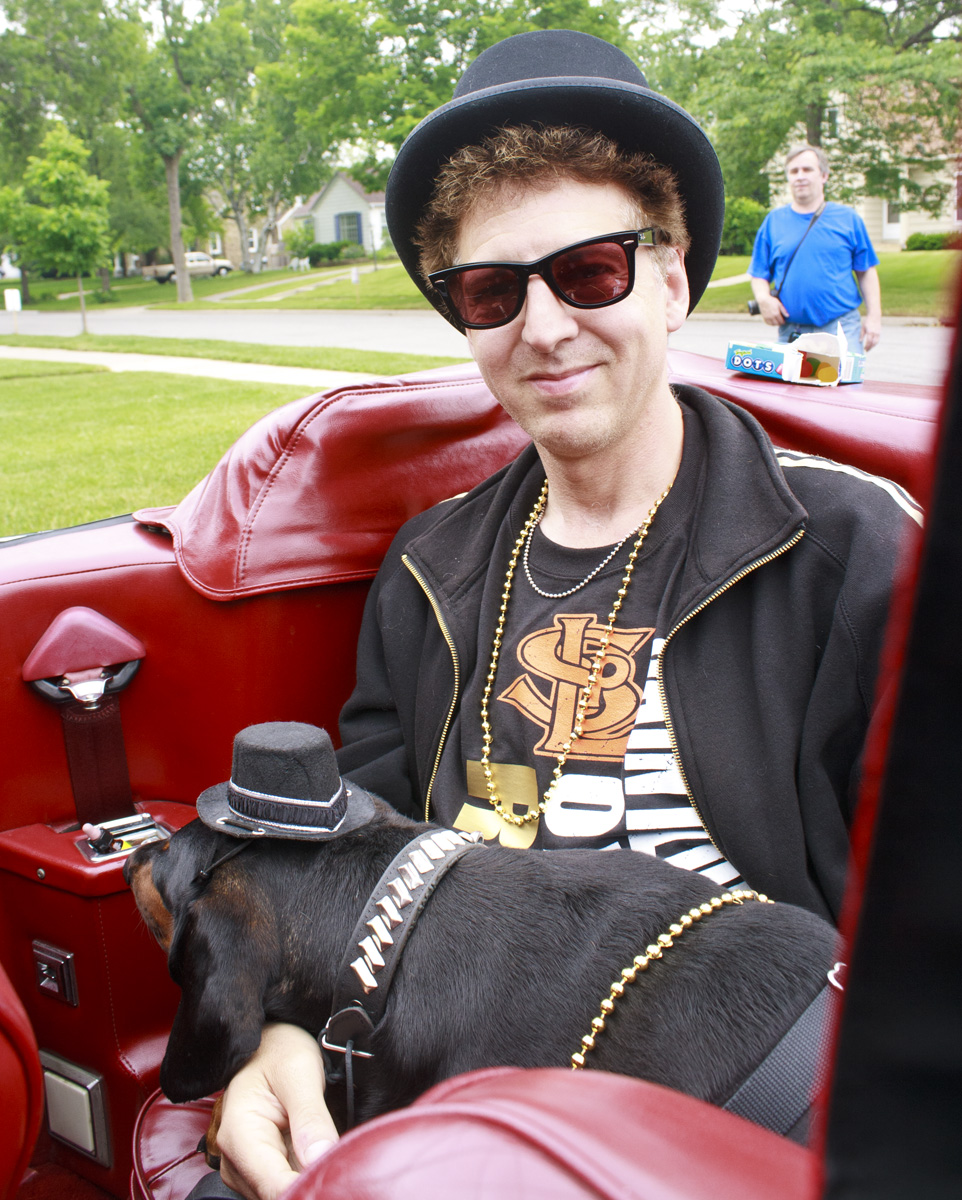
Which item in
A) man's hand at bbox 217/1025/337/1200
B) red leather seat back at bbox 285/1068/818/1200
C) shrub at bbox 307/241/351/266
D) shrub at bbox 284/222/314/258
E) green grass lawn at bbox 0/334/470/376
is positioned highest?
shrub at bbox 284/222/314/258

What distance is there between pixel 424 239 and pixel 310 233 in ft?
188

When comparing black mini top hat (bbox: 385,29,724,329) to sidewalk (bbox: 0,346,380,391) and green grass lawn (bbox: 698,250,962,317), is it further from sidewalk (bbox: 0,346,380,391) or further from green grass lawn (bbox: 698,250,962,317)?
sidewalk (bbox: 0,346,380,391)

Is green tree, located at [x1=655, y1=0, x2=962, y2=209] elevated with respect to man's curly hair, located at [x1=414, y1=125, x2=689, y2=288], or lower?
elevated

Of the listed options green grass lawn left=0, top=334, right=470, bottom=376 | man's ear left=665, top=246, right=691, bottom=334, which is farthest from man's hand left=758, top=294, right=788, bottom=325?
man's ear left=665, top=246, right=691, bottom=334

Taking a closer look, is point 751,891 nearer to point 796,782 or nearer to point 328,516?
point 796,782

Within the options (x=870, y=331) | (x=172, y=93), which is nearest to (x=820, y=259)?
(x=870, y=331)

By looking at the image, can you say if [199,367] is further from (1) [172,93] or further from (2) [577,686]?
(1) [172,93]

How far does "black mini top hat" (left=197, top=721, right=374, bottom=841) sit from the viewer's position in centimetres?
160

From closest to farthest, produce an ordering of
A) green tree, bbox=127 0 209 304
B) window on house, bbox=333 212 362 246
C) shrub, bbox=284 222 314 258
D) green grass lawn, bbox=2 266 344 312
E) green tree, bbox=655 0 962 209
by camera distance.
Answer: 1. green tree, bbox=655 0 962 209
2. green tree, bbox=127 0 209 304
3. green grass lawn, bbox=2 266 344 312
4. shrub, bbox=284 222 314 258
5. window on house, bbox=333 212 362 246

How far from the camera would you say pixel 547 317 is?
1841mm

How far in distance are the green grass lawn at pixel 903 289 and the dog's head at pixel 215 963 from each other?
1.47 meters

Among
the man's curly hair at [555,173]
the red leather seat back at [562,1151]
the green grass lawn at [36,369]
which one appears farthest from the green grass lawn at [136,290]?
the red leather seat back at [562,1151]

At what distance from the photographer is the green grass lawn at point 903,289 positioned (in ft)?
1.11

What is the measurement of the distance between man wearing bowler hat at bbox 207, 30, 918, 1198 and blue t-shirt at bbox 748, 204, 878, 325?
6.11 metres
